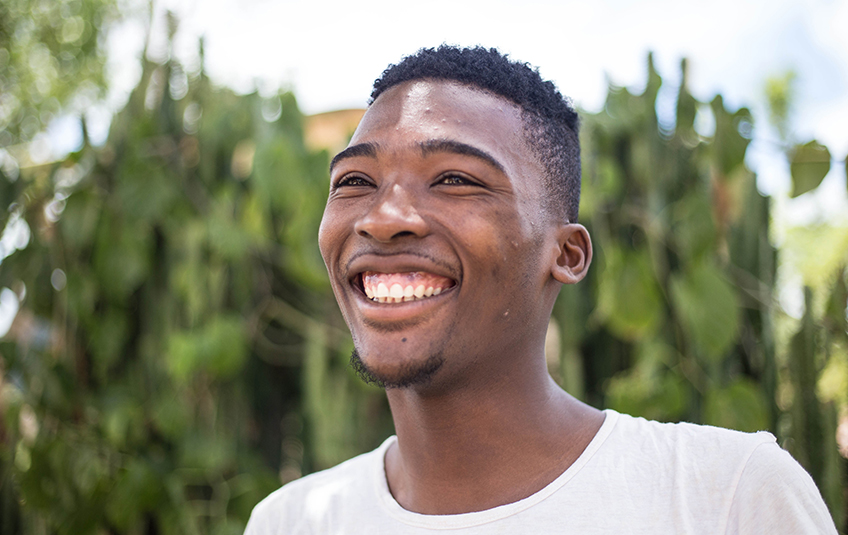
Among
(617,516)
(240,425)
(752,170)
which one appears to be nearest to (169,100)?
(240,425)

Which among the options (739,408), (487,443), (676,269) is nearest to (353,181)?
(487,443)

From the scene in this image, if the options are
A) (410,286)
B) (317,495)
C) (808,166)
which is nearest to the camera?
(410,286)

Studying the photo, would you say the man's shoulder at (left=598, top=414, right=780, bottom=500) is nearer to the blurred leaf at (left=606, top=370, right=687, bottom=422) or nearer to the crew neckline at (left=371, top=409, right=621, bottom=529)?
the crew neckline at (left=371, top=409, right=621, bottom=529)

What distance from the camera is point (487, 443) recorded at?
41.5 inches

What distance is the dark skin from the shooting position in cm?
98

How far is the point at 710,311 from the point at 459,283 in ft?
3.70

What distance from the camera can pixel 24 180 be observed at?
104 inches

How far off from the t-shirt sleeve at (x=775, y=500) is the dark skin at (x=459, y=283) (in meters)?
0.24

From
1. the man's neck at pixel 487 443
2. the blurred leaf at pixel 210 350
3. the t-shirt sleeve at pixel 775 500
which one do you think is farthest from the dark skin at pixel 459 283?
the blurred leaf at pixel 210 350

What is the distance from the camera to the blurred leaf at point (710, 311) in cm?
183

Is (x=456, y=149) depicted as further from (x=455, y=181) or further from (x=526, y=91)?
(x=526, y=91)

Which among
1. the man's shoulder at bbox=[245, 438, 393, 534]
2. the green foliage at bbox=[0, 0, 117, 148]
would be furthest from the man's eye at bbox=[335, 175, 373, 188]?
the green foliage at bbox=[0, 0, 117, 148]

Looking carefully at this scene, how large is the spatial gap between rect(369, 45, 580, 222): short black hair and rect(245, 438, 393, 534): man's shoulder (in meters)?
0.59

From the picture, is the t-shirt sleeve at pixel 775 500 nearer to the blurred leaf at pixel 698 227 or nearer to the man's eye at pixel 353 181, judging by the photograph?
the man's eye at pixel 353 181
